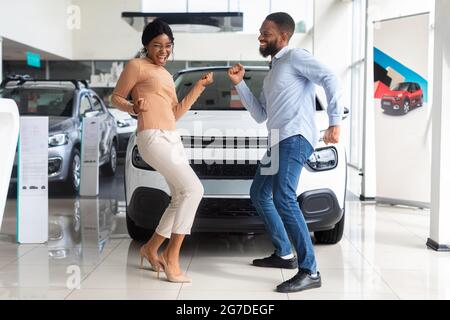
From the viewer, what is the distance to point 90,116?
7.95 metres

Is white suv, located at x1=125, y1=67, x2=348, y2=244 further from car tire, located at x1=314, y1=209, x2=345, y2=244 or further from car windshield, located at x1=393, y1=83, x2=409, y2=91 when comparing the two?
car windshield, located at x1=393, y1=83, x2=409, y2=91

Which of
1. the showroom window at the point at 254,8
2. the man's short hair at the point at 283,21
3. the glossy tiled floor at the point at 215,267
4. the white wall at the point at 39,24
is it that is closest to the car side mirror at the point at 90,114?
the glossy tiled floor at the point at 215,267

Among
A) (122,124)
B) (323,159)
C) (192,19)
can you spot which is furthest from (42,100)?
(323,159)

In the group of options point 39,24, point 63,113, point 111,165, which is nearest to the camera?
point 63,113

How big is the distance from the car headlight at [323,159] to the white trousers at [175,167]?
886 mm

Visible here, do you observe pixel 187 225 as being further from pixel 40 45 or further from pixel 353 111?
pixel 40 45

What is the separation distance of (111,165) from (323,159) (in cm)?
567

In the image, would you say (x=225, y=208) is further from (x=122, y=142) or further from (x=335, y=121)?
(x=122, y=142)

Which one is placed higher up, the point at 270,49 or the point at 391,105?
the point at 270,49

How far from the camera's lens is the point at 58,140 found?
7023 millimetres

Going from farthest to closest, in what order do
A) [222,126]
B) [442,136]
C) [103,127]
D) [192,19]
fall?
[192,19]
[103,127]
[442,136]
[222,126]

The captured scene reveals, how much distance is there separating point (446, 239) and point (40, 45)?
10.7 meters

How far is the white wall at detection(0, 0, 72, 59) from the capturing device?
1087cm
